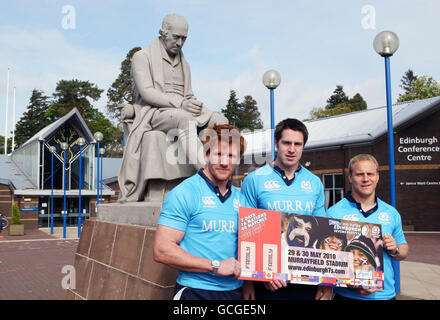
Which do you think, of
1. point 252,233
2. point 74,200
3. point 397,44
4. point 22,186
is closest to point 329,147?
point 397,44

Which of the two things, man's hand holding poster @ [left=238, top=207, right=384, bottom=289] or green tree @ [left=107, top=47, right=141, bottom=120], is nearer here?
man's hand holding poster @ [left=238, top=207, right=384, bottom=289]

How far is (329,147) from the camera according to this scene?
24.3 m

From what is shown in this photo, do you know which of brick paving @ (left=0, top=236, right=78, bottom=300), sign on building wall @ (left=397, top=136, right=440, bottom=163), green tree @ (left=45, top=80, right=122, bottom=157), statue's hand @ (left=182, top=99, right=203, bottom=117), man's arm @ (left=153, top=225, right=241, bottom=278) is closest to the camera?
man's arm @ (left=153, top=225, right=241, bottom=278)

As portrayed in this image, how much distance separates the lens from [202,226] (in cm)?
227

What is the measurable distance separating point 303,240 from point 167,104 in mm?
3247

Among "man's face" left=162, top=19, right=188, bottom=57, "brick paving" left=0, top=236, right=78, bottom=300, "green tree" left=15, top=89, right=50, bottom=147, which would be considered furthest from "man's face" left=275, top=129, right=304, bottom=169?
"green tree" left=15, top=89, right=50, bottom=147

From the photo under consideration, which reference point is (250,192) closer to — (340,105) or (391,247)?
(391,247)

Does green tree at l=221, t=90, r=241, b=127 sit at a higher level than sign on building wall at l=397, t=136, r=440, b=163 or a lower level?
higher

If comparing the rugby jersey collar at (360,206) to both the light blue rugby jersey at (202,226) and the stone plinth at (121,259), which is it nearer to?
the light blue rugby jersey at (202,226)

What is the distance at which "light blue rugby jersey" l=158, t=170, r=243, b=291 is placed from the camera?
7.29 feet

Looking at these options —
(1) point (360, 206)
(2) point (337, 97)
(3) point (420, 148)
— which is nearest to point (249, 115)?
(2) point (337, 97)

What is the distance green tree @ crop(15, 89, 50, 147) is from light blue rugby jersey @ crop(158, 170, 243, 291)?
54248 millimetres

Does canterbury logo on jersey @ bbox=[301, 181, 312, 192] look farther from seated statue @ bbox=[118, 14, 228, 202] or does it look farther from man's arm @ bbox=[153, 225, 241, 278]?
seated statue @ bbox=[118, 14, 228, 202]
